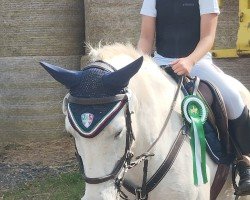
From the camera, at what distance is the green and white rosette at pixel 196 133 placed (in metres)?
3.33

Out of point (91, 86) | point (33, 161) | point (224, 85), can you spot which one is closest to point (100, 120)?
point (91, 86)

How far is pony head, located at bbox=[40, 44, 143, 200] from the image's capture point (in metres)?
2.82

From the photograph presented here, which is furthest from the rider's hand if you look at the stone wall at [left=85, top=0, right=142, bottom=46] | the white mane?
the stone wall at [left=85, top=0, right=142, bottom=46]

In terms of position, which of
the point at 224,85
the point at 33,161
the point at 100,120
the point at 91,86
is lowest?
the point at 33,161

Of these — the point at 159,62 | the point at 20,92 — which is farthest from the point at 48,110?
the point at 159,62

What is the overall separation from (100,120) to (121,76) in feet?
0.74

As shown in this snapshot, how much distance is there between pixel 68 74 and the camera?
294 centimetres

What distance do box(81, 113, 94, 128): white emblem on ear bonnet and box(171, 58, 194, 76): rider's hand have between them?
781 millimetres

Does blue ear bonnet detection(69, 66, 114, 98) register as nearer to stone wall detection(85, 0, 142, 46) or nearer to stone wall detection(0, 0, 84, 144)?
stone wall detection(85, 0, 142, 46)

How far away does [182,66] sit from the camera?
11.2 ft

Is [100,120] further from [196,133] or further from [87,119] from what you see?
[196,133]

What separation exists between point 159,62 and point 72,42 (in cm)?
388

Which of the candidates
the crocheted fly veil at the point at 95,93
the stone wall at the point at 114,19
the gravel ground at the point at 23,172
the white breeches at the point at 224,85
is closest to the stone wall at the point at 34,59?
the stone wall at the point at 114,19

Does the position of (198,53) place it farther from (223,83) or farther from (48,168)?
(48,168)
